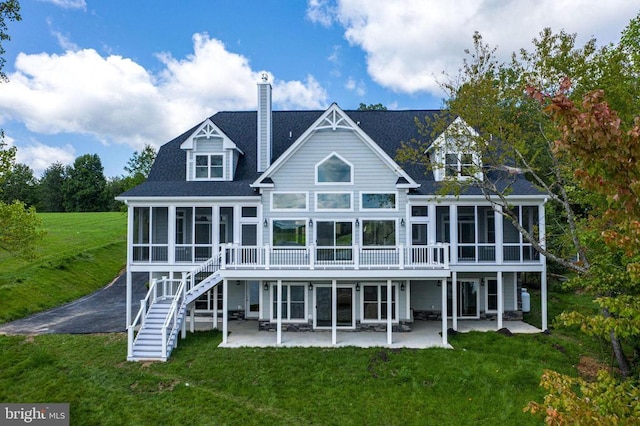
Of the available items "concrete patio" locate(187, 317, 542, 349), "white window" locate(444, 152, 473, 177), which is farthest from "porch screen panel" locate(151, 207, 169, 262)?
"white window" locate(444, 152, 473, 177)

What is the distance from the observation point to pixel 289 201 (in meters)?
16.0

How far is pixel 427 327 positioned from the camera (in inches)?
622

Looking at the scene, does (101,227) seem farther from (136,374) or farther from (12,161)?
(136,374)

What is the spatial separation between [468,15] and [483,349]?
1422 cm

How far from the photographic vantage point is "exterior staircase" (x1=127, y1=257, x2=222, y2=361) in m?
12.4

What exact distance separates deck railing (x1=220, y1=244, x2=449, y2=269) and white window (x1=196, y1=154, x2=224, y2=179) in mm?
5004

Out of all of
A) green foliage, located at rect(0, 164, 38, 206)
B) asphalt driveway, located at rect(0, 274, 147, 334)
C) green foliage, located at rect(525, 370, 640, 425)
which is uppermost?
green foliage, located at rect(0, 164, 38, 206)

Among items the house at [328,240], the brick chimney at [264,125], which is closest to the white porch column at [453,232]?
the house at [328,240]

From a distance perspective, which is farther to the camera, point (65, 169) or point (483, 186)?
point (65, 169)

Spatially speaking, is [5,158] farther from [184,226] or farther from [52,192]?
[52,192]

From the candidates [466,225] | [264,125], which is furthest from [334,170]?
[466,225]

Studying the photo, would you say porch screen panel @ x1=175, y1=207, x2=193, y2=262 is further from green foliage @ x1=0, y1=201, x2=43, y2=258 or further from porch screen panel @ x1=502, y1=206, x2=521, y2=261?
porch screen panel @ x1=502, y1=206, x2=521, y2=261

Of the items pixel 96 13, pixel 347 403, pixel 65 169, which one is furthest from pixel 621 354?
pixel 65 169

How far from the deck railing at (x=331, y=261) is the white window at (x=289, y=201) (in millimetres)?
2301
